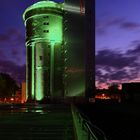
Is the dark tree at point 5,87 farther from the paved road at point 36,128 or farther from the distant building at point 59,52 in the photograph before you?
the paved road at point 36,128

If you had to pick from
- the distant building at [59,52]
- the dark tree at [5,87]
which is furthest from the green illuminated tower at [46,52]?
the dark tree at [5,87]

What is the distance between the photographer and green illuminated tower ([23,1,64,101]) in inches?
3986

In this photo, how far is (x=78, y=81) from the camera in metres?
102

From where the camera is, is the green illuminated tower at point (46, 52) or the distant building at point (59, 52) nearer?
the green illuminated tower at point (46, 52)

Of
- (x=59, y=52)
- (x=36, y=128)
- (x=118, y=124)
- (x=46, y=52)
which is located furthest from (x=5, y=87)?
(x=36, y=128)

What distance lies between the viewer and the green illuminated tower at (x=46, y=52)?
101250 millimetres

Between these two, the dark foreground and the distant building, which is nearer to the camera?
the dark foreground

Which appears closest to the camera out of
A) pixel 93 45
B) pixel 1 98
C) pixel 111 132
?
pixel 111 132

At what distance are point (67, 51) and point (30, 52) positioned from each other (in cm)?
1190

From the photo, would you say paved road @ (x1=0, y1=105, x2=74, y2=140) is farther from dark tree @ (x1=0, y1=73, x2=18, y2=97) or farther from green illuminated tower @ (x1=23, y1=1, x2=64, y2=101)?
dark tree @ (x1=0, y1=73, x2=18, y2=97)

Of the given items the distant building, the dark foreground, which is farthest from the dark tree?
the dark foreground

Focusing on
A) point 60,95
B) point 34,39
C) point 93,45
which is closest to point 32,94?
point 60,95

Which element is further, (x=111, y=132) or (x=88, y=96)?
(x=88, y=96)

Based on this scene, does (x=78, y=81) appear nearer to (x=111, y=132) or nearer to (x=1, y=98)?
(x=1, y=98)
